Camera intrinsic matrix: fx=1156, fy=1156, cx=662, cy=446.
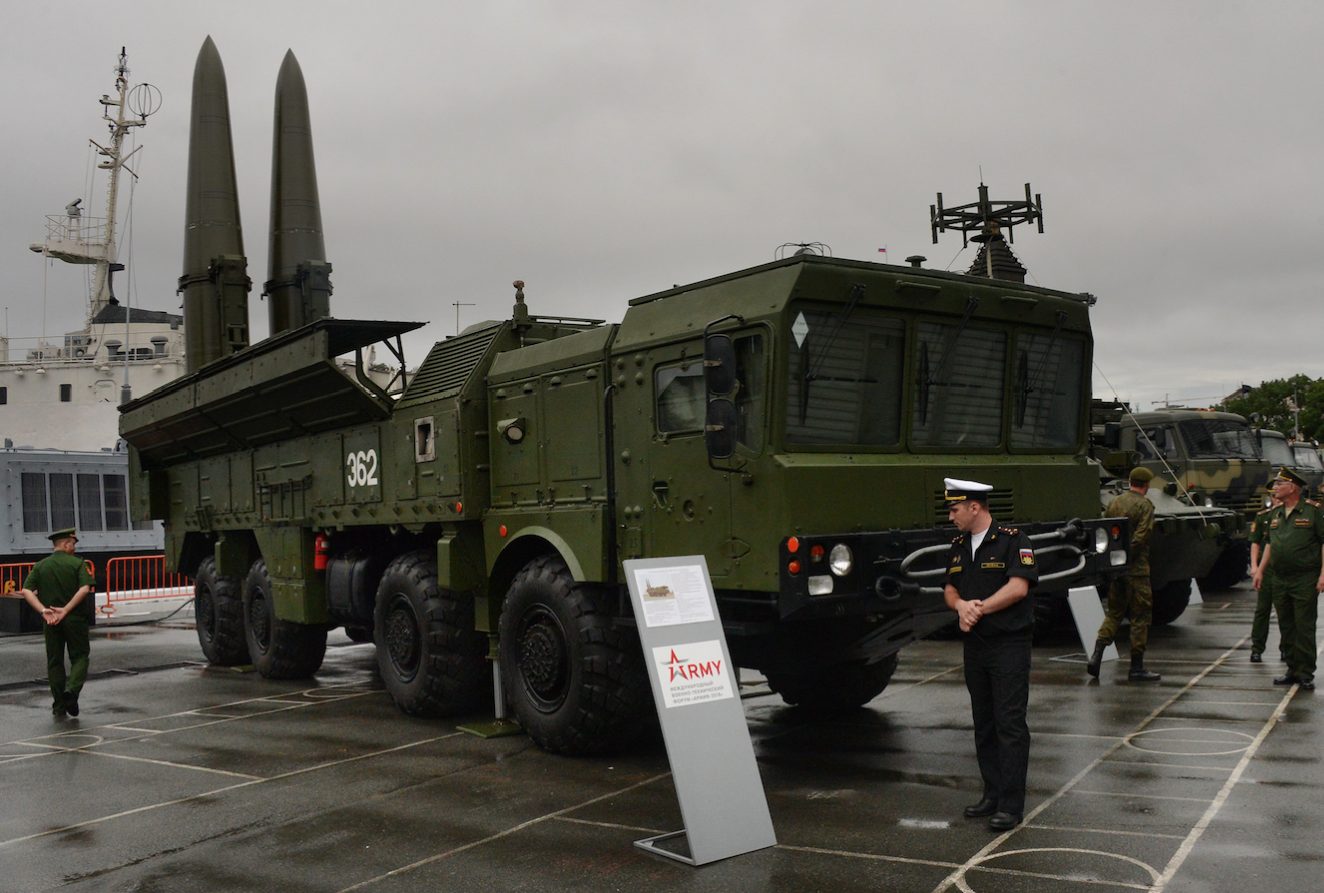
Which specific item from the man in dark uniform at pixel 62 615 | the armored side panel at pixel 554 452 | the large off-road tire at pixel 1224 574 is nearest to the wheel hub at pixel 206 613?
the man in dark uniform at pixel 62 615

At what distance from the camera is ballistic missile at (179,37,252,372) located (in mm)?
16938

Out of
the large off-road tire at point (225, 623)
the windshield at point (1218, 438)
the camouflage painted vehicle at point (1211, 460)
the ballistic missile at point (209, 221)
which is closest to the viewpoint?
the large off-road tire at point (225, 623)

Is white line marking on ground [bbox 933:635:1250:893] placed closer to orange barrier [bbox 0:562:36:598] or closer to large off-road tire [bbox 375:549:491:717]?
large off-road tire [bbox 375:549:491:717]

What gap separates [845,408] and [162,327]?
1377 inches

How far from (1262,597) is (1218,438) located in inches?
348

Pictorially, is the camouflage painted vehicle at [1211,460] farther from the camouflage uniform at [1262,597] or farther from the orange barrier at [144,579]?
the orange barrier at [144,579]

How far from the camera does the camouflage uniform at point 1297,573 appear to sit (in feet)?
30.5

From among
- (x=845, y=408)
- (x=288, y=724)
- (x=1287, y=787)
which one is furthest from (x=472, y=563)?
(x=1287, y=787)

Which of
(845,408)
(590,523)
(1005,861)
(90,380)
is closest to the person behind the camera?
(1005,861)

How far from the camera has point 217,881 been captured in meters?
5.45

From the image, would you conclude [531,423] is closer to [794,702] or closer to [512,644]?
[512,644]

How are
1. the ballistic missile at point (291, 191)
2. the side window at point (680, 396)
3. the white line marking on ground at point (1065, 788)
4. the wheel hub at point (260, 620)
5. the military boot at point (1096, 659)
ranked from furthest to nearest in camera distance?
the ballistic missile at point (291, 191) < the wheel hub at point (260, 620) < the military boot at point (1096, 659) < the side window at point (680, 396) < the white line marking on ground at point (1065, 788)

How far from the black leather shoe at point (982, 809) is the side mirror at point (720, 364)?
2527mm

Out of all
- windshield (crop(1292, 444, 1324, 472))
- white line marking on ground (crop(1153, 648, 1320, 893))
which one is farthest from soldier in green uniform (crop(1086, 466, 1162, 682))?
windshield (crop(1292, 444, 1324, 472))
